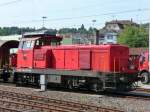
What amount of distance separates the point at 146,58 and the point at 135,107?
15280mm

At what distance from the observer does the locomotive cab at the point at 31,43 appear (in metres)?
24.4

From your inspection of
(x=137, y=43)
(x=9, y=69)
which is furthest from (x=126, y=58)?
(x=137, y=43)

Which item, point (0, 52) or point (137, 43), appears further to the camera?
point (137, 43)

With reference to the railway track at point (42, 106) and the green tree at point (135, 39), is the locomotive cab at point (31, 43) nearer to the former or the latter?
the railway track at point (42, 106)

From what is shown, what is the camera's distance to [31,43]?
24.5 metres

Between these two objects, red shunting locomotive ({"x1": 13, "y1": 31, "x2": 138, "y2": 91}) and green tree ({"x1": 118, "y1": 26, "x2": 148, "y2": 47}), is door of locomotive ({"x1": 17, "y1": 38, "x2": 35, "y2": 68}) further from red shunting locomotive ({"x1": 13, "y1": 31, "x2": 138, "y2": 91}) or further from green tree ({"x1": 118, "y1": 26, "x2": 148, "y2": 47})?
green tree ({"x1": 118, "y1": 26, "x2": 148, "y2": 47})

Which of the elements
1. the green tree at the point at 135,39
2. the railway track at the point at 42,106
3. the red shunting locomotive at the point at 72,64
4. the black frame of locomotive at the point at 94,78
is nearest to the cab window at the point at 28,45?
the red shunting locomotive at the point at 72,64

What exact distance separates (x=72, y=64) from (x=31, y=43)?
3.28 meters

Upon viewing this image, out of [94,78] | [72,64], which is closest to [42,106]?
[94,78]

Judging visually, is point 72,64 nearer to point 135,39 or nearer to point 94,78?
point 94,78

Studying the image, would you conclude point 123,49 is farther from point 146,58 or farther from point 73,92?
point 146,58

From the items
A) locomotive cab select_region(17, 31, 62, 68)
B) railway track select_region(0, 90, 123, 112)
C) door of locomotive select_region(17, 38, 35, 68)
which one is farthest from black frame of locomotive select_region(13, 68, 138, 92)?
railway track select_region(0, 90, 123, 112)

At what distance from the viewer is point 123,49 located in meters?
21.5

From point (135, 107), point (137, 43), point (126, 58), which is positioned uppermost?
point (137, 43)
